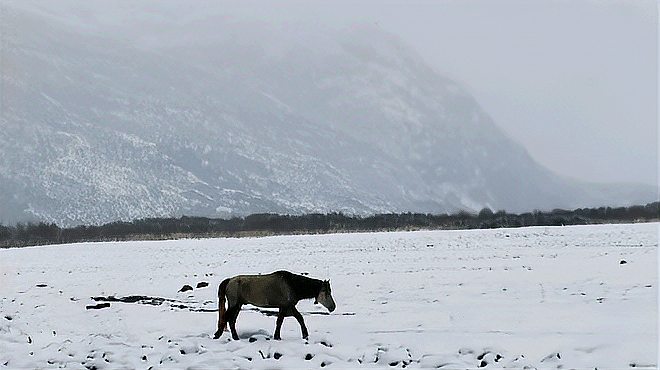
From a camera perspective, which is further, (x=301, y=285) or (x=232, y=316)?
(x=301, y=285)


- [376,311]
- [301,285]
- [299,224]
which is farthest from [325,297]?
[299,224]

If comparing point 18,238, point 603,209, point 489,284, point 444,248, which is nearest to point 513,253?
point 444,248

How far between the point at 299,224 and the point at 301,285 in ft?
207

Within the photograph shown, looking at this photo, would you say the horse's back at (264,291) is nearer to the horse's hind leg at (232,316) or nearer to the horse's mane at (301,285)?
the horse's mane at (301,285)

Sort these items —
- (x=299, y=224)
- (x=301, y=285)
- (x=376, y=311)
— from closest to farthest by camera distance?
(x=301, y=285)
(x=376, y=311)
(x=299, y=224)

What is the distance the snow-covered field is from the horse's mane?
947mm

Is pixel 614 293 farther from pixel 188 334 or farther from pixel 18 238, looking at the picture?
pixel 18 238

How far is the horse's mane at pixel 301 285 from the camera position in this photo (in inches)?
698

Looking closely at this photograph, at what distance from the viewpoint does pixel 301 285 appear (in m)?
17.9

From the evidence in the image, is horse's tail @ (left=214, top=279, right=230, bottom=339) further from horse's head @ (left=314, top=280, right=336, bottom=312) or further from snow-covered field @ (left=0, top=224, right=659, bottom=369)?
horse's head @ (left=314, top=280, right=336, bottom=312)

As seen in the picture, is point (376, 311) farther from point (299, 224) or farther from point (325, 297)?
point (299, 224)

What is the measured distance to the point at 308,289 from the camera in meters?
18.0

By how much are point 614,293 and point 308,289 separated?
10.1 metres

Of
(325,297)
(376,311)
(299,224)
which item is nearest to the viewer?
(325,297)
